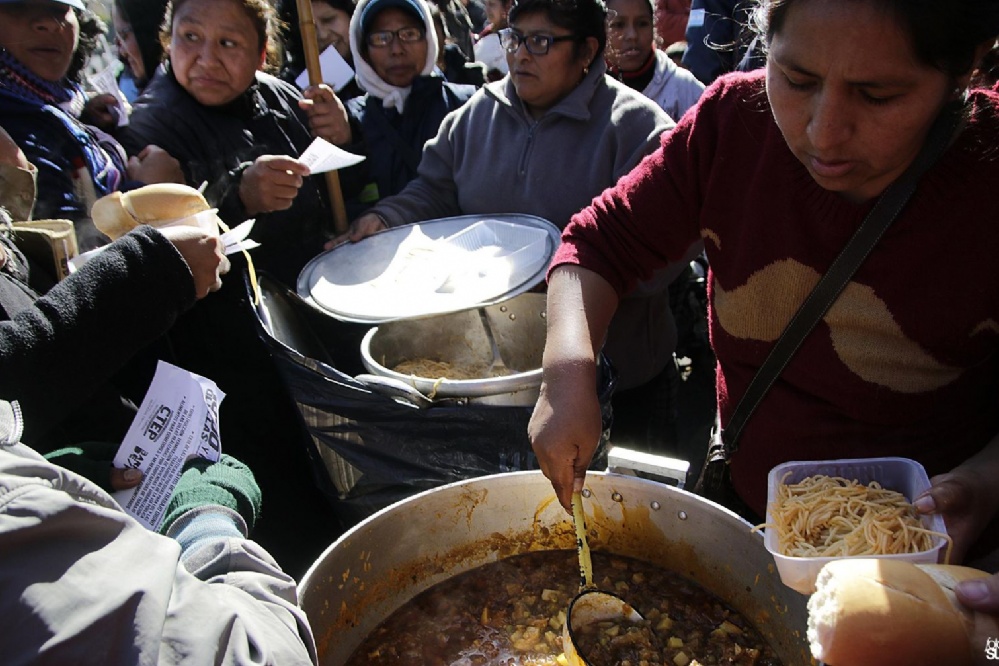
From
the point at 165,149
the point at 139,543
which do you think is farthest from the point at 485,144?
the point at 139,543

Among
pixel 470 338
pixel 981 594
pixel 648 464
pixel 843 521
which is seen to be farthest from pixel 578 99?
pixel 981 594

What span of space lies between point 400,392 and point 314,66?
172 centimetres

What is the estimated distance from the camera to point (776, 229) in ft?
4.84

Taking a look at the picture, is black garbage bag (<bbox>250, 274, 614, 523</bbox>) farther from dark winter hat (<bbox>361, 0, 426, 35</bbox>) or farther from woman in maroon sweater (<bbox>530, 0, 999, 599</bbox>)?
dark winter hat (<bbox>361, 0, 426, 35</bbox>)

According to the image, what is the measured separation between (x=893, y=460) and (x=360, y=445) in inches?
53.2

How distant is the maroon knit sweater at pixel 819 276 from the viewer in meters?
1.29

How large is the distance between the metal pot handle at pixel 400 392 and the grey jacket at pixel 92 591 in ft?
3.21

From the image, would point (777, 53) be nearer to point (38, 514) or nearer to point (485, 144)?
point (38, 514)

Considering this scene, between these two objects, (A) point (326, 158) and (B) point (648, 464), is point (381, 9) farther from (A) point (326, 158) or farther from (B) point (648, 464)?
(B) point (648, 464)

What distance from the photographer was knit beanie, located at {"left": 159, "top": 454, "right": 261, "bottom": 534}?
1507mm

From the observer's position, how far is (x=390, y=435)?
6.64 ft

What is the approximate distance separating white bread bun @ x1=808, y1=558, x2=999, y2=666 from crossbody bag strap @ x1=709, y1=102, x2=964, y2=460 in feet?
1.89

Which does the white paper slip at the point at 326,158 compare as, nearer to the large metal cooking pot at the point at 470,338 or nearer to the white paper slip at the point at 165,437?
the large metal cooking pot at the point at 470,338

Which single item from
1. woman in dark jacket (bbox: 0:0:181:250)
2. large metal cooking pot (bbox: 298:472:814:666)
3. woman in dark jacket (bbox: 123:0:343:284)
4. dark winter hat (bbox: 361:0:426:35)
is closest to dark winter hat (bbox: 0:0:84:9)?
woman in dark jacket (bbox: 0:0:181:250)
